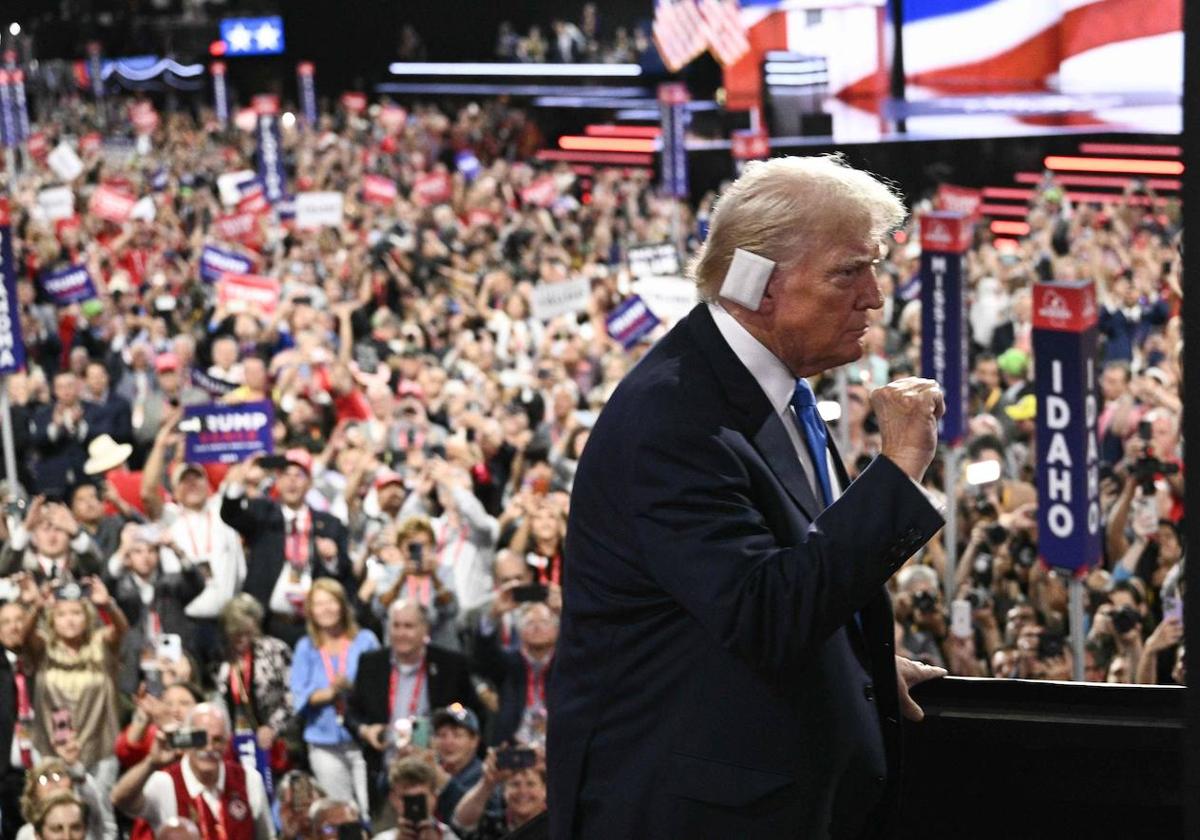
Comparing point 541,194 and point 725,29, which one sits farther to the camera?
point 725,29

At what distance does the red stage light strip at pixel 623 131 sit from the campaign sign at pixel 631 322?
20.3m

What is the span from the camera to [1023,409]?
36.6ft

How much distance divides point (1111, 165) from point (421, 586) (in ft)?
60.4

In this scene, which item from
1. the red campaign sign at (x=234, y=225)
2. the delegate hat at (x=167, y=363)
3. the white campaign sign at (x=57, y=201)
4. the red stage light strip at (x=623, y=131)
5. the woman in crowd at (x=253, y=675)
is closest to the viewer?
the woman in crowd at (x=253, y=675)

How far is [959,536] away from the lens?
979 cm

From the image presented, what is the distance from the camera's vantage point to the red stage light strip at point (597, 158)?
107 ft

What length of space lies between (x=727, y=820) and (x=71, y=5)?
48.3 m

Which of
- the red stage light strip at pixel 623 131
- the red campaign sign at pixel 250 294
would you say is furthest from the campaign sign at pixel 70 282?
the red stage light strip at pixel 623 131

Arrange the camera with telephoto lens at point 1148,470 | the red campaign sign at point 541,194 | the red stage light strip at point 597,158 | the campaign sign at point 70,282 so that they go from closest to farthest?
the camera with telephoto lens at point 1148,470
the campaign sign at point 70,282
the red campaign sign at point 541,194
the red stage light strip at point 597,158

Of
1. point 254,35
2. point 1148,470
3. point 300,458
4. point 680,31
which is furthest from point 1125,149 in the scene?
point 254,35

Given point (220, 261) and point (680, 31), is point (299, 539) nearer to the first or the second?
point (220, 261)

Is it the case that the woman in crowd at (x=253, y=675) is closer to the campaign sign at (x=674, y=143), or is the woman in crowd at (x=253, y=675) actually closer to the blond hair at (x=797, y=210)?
the blond hair at (x=797, y=210)

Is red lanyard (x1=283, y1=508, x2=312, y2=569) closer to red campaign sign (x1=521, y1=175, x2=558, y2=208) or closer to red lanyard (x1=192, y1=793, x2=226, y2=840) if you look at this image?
red lanyard (x1=192, y1=793, x2=226, y2=840)

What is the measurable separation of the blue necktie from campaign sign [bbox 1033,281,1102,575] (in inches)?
218
